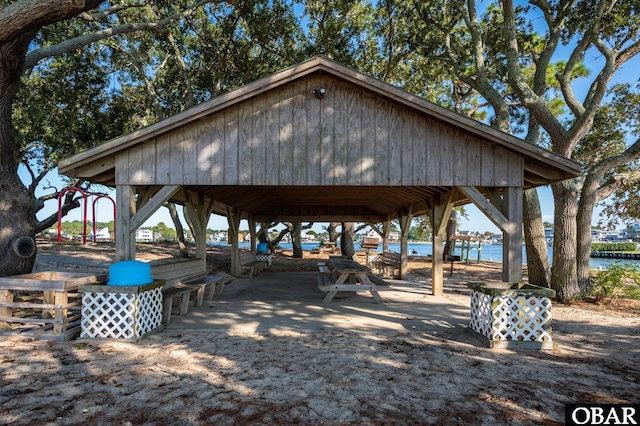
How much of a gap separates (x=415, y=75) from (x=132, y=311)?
15359 mm

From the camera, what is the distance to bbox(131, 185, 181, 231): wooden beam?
6.15m

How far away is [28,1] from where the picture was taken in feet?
18.5

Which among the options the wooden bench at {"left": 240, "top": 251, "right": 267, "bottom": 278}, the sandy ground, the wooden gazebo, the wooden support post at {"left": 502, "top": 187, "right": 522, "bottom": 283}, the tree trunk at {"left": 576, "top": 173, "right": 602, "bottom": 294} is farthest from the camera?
the wooden bench at {"left": 240, "top": 251, "right": 267, "bottom": 278}

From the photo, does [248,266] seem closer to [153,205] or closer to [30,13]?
[153,205]

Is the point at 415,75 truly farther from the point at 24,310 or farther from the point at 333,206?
the point at 24,310

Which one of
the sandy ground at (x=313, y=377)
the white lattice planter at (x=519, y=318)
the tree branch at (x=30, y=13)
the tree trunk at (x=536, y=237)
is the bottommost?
the sandy ground at (x=313, y=377)

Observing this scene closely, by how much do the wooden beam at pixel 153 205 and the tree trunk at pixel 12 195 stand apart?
2.03 m

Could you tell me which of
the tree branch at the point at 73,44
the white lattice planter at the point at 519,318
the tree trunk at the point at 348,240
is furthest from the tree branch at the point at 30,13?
the tree trunk at the point at 348,240

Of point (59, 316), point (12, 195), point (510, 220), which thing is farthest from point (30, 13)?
point (510, 220)

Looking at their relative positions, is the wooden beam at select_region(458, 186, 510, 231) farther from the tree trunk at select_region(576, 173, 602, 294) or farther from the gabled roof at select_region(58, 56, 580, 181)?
the tree trunk at select_region(576, 173, 602, 294)

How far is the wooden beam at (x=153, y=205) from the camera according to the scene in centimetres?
615

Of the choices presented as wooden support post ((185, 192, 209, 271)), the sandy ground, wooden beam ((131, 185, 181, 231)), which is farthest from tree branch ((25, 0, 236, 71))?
the sandy ground

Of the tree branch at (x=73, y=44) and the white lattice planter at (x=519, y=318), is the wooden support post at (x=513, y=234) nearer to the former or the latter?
the white lattice planter at (x=519, y=318)

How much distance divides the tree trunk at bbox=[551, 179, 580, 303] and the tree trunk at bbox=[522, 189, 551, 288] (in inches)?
9.4
